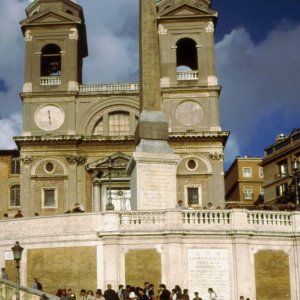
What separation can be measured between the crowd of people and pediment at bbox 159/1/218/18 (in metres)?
35.2

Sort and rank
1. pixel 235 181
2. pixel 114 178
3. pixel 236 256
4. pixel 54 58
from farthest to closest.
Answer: pixel 235 181
pixel 54 58
pixel 114 178
pixel 236 256

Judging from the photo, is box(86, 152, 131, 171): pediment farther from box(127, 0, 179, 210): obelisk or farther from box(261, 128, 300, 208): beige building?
box(127, 0, 179, 210): obelisk

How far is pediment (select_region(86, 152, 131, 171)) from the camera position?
56812 mm

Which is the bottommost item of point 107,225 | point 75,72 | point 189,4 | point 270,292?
point 270,292

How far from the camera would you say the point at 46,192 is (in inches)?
2232

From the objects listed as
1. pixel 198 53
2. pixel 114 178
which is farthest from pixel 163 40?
pixel 114 178

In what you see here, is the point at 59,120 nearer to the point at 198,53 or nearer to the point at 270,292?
the point at 198,53

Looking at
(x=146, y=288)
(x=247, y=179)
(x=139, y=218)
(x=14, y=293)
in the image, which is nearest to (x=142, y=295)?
(x=146, y=288)

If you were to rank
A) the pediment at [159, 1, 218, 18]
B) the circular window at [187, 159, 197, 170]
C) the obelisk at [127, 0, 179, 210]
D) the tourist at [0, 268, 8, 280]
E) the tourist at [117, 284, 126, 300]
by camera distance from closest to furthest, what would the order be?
the tourist at [117, 284, 126, 300], the tourist at [0, 268, 8, 280], the obelisk at [127, 0, 179, 210], the circular window at [187, 159, 197, 170], the pediment at [159, 1, 218, 18]

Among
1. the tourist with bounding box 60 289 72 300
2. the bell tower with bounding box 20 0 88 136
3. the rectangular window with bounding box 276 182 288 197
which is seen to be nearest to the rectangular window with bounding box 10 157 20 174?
the bell tower with bounding box 20 0 88 136

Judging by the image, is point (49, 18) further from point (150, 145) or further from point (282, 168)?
point (150, 145)

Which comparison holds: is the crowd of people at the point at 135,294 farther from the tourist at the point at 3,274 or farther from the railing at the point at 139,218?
the railing at the point at 139,218

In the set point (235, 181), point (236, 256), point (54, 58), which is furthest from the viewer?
point (235, 181)

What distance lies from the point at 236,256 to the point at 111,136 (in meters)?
29.7
